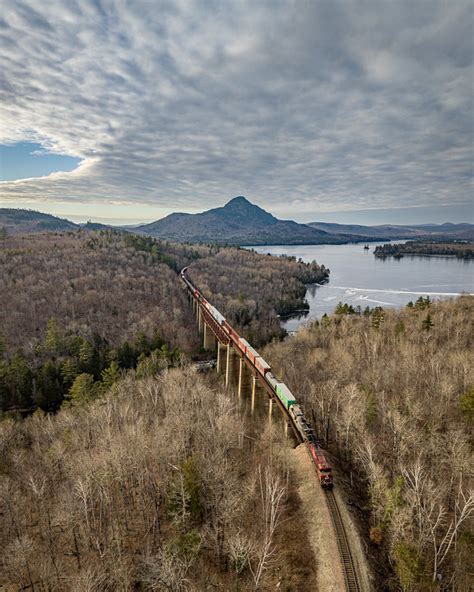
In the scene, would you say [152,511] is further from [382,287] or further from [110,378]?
[382,287]

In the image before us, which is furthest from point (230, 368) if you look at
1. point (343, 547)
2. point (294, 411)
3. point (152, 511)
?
point (343, 547)

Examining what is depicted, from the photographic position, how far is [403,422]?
2952cm

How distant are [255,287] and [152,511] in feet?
353

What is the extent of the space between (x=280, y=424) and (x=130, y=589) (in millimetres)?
21332

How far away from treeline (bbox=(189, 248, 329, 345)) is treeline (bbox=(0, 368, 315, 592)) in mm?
49577

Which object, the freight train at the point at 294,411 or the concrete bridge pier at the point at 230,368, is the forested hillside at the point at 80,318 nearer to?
the concrete bridge pier at the point at 230,368

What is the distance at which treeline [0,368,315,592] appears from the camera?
70.6ft

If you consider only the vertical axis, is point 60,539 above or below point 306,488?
below

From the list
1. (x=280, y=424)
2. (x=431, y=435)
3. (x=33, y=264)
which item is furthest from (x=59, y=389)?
(x=33, y=264)

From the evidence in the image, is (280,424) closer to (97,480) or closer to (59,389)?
(97,480)

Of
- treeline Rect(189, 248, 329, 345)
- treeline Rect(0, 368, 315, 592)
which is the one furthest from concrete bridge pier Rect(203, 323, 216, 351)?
treeline Rect(0, 368, 315, 592)

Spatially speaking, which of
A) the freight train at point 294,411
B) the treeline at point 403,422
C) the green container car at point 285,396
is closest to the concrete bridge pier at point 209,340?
the treeline at point 403,422

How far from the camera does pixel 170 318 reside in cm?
9062

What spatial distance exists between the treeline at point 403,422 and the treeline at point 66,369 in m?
23.2
